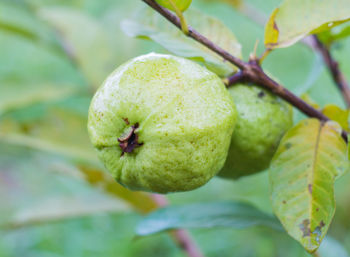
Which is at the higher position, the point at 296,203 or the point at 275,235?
the point at 296,203

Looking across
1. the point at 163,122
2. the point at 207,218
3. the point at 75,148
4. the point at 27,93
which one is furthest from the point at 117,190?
the point at 163,122

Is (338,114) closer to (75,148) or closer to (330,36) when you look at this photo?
(330,36)

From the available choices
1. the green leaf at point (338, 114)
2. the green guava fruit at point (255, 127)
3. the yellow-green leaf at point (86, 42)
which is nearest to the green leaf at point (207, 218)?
the green guava fruit at point (255, 127)

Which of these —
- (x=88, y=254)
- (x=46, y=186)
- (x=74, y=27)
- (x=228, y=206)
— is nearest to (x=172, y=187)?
(x=228, y=206)

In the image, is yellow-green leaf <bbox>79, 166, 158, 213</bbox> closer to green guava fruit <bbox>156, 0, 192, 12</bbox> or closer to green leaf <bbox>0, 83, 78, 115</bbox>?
green leaf <bbox>0, 83, 78, 115</bbox>

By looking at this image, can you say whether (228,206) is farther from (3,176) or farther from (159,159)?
(3,176)

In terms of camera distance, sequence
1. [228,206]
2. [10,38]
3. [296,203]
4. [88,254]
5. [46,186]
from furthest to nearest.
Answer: [10,38], [46,186], [88,254], [228,206], [296,203]
